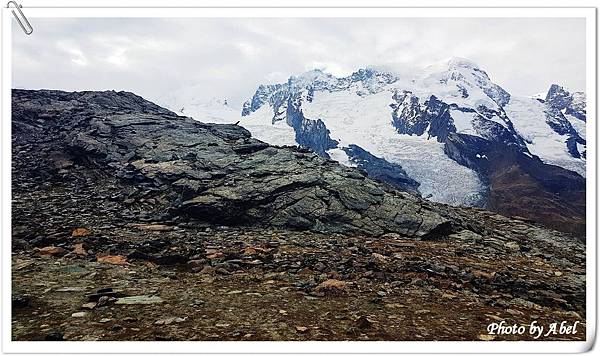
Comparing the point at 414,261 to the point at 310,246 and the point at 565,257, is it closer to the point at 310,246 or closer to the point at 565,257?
the point at 310,246

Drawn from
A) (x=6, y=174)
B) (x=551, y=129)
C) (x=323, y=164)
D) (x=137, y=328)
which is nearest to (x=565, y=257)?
(x=323, y=164)

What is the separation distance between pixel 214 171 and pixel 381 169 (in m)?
42.1

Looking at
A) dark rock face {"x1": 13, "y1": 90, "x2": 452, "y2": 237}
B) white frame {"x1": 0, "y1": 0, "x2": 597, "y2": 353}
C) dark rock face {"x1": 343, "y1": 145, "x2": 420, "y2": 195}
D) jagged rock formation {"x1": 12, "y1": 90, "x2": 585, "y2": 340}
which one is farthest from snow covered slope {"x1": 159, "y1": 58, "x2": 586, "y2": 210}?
white frame {"x1": 0, "y1": 0, "x2": 597, "y2": 353}

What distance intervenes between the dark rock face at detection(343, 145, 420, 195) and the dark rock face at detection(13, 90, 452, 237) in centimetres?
3028

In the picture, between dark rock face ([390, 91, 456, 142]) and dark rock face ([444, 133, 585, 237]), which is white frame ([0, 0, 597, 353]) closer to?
dark rock face ([444, 133, 585, 237])

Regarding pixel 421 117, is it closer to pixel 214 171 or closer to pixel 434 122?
pixel 434 122

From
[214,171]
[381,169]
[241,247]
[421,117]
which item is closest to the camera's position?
[241,247]

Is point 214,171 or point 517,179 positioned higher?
point 517,179

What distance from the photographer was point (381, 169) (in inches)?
2016

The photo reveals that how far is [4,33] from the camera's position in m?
5.94

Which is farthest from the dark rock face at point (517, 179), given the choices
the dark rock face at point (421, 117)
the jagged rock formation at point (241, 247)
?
the jagged rock formation at point (241, 247)

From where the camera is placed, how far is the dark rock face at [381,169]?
149 ft

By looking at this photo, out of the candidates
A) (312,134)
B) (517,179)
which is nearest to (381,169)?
(517,179)
